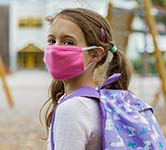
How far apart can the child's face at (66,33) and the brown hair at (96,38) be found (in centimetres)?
1

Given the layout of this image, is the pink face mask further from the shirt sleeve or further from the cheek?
the shirt sleeve

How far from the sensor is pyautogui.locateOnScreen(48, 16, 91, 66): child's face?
1.99 metres

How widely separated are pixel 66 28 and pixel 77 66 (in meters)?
0.14

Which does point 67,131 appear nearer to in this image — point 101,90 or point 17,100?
point 101,90

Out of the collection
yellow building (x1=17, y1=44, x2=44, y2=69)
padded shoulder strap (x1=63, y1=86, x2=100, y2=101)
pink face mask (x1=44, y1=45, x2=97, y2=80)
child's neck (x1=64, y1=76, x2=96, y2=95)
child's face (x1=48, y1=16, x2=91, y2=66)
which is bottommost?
yellow building (x1=17, y1=44, x2=44, y2=69)

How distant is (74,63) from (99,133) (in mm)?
270

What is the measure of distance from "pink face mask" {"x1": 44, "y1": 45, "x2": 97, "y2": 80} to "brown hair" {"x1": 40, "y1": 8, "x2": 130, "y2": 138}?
5 cm

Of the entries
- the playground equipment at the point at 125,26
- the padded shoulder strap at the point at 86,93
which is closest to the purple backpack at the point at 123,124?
the padded shoulder strap at the point at 86,93

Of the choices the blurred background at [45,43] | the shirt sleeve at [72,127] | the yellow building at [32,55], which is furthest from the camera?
the yellow building at [32,55]

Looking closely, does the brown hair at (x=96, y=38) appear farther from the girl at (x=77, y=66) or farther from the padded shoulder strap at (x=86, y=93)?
the padded shoulder strap at (x=86, y=93)

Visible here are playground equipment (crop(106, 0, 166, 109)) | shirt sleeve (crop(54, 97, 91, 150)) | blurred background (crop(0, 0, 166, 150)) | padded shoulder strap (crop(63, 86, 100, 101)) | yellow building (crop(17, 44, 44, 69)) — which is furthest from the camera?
yellow building (crop(17, 44, 44, 69))

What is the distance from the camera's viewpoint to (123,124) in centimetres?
192

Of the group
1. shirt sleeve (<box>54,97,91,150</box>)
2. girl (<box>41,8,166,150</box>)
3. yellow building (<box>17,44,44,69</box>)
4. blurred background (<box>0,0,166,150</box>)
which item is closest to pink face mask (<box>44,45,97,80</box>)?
girl (<box>41,8,166,150</box>)

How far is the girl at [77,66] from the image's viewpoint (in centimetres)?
186
